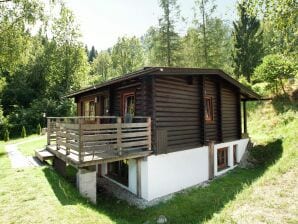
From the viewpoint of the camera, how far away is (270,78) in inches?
837

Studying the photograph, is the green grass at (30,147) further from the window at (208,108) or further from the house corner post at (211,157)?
the window at (208,108)

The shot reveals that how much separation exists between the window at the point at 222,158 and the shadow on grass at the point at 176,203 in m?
1.84

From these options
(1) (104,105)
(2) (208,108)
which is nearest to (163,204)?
(2) (208,108)

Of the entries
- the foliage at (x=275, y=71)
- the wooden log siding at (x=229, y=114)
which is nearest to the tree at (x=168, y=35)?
the foliage at (x=275, y=71)

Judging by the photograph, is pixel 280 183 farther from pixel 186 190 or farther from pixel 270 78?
pixel 270 78

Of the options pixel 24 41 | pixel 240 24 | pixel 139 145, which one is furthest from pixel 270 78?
pixel 24 41

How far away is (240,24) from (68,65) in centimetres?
2136

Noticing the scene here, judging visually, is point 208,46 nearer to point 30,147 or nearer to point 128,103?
point 128,103

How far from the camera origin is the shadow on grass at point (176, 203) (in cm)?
826

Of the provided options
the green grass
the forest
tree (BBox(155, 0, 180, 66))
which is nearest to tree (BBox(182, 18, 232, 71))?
the forest

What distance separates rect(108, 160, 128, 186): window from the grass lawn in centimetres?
154

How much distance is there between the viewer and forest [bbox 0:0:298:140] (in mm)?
18266

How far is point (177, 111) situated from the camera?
1122cm

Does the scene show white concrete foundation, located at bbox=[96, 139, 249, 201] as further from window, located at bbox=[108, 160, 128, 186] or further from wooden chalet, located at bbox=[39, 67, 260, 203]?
window, located at bbox=[108, 160, 128, 186]
